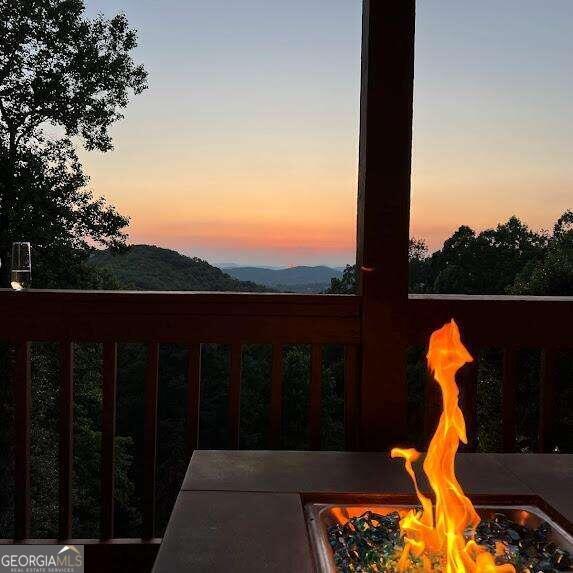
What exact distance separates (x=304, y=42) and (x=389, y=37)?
460cm

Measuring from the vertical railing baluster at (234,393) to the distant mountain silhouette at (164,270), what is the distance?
20.1 ft

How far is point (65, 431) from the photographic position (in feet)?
6.80

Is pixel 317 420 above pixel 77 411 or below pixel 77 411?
above

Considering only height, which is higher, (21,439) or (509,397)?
(509,397)

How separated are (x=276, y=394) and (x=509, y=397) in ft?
2.60

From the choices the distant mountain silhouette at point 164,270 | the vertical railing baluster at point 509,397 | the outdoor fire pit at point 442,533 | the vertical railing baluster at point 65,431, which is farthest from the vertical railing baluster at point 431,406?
the distant mountain silhouette at point 164,270

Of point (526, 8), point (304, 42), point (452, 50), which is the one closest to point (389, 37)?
point (304, 42)

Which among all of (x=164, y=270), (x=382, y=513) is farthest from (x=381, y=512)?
(x=164, y=270)

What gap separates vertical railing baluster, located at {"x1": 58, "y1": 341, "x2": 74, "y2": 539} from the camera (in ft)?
6.75

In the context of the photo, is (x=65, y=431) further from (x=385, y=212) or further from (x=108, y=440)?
(x=385, y=212)

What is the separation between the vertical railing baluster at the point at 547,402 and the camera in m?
2.13

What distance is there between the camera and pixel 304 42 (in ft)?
20.6

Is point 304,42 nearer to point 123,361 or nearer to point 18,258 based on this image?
point 18,258

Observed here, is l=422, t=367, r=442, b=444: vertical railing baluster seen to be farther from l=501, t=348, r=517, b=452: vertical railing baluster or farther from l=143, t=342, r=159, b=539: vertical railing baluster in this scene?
l=143, t=342, r=159, b=539: vertical railing baluster
